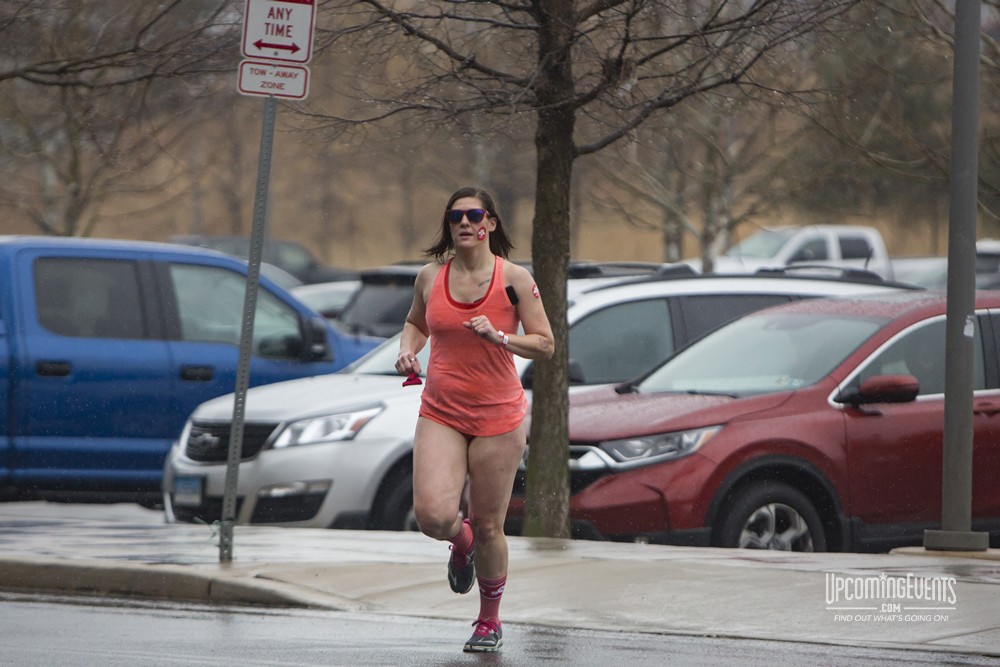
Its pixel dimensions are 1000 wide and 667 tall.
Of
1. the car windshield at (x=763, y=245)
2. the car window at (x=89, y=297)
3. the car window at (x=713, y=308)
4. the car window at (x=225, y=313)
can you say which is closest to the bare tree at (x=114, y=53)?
the car window at (x=89, y=297)

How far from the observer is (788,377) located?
10.9 metres

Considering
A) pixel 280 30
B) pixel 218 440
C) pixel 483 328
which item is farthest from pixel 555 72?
pixel 483 328

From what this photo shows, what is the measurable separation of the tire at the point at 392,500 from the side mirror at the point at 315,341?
116 inches

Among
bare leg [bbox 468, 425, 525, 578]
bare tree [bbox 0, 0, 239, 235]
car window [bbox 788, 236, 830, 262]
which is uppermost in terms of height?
car window [bbox 788, 236, 830, 262]

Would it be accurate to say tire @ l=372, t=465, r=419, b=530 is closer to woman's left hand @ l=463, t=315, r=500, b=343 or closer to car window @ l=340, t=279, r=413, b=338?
woman's left hand @ l=463, t=315, r=500, b=343

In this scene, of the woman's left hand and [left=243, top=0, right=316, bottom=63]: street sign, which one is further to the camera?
[left=243, top=0, right=316, bottom=63]: street sign

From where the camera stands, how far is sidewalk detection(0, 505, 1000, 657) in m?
7.84

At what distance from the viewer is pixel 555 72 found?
10438mm

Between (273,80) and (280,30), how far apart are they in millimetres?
252

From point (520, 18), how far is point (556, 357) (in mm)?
1998

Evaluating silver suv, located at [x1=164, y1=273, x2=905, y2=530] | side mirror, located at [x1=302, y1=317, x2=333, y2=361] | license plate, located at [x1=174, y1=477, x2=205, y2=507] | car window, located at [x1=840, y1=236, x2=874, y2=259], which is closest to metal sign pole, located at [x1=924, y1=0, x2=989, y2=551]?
silver suv, located at [x1=164, y1=273, x2=905, y2=530]

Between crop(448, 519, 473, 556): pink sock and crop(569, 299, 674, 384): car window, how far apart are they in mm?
4769

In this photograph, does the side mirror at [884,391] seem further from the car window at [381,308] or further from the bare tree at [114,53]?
the car window at [381,308]

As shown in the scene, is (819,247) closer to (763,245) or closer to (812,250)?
(763,245)
